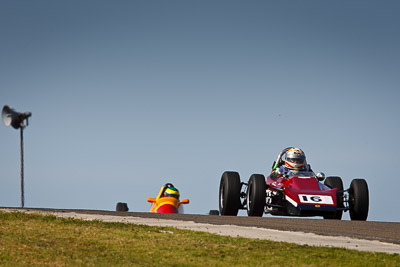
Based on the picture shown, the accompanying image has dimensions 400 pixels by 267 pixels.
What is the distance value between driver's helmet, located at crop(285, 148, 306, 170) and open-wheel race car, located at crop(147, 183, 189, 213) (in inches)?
203

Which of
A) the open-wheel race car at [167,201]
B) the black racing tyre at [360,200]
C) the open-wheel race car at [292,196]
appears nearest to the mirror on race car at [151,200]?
the open-wheel race car at [167,201]

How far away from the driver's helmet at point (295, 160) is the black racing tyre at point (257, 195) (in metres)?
1.99

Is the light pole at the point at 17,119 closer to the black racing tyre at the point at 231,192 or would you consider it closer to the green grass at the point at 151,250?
the black racing tyre at the point at 231,192

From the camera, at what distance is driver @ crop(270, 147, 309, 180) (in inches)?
928

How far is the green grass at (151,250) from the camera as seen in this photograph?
11031 mm

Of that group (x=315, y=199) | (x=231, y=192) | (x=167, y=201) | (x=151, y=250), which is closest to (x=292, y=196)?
(x=315, y=199)

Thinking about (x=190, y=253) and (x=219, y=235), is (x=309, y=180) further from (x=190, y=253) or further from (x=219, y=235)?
(x=190, y=253)

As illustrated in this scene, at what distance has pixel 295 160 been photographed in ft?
77.4

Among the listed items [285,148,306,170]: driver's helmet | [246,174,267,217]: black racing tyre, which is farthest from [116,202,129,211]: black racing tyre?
[246,174,267,217]: black racing tyre

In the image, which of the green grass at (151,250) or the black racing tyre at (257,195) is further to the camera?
the black racing tyre at (257,195)

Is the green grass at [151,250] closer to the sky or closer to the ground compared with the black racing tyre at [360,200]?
closer to the ground

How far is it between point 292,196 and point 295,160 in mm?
2391

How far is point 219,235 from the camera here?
14.0 m

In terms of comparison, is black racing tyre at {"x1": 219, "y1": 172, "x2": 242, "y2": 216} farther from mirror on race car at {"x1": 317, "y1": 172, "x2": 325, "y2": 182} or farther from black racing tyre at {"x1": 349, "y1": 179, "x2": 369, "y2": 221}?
black racing tyre at {"x1": 349, "y1": 179, "x2": 369, "y2": 221}
